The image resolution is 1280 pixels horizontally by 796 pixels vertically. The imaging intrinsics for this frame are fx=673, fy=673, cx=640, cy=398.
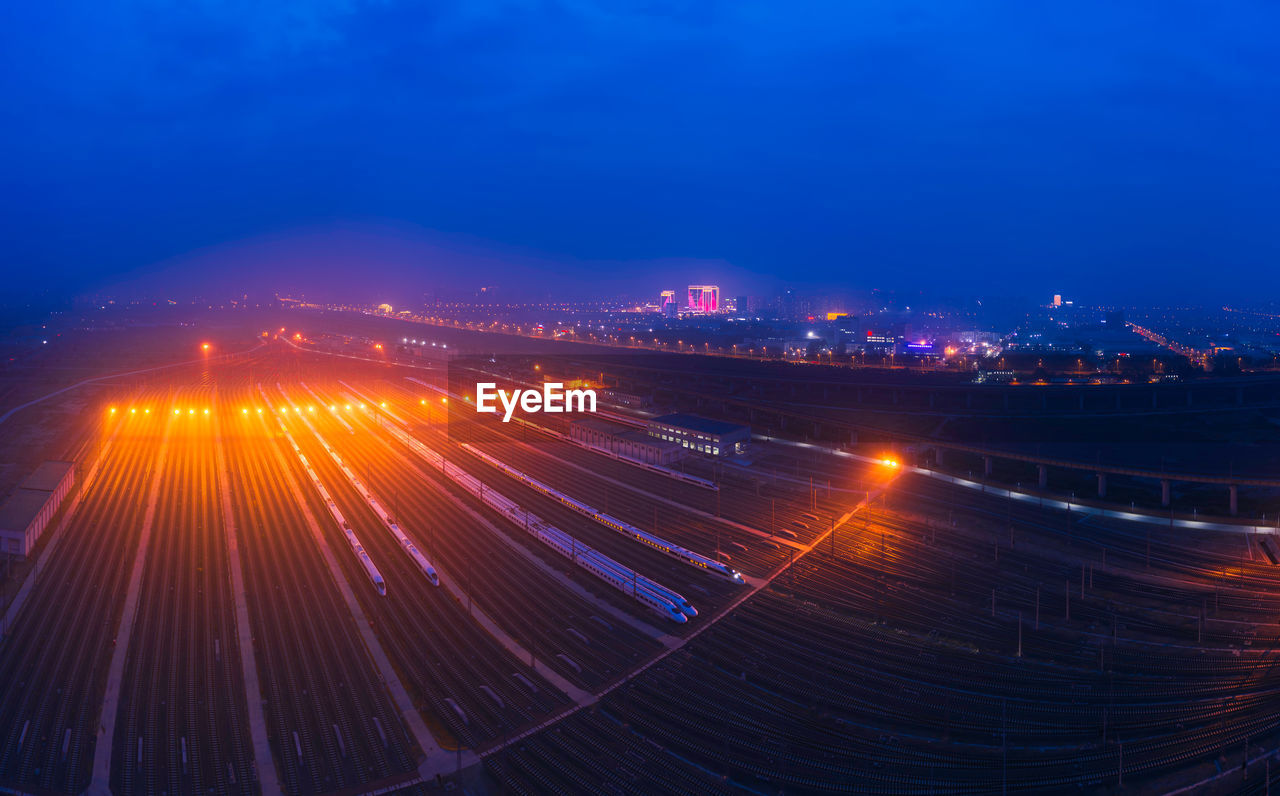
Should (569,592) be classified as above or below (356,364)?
below

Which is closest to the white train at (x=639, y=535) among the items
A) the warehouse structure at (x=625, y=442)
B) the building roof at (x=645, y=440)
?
the warehouse structure at (x=625, y=442)

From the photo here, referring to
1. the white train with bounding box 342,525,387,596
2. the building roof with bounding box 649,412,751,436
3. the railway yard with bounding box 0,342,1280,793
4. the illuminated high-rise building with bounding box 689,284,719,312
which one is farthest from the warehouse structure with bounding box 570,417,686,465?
the illuminated high-rise building with bounding box 689,284,719,312

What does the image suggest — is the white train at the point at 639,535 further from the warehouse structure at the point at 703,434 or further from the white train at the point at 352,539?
the warehouse structure at the point at 703,434

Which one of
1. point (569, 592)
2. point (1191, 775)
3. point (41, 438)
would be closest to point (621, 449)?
point (569, 592)

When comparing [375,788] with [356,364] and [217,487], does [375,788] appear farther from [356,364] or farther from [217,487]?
[356,364]

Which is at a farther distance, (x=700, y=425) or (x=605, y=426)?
(x=605, y=426)

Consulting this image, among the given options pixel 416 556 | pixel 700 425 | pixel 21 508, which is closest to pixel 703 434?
pixel 700 425

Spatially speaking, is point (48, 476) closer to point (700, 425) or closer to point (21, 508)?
point (21, 508)
